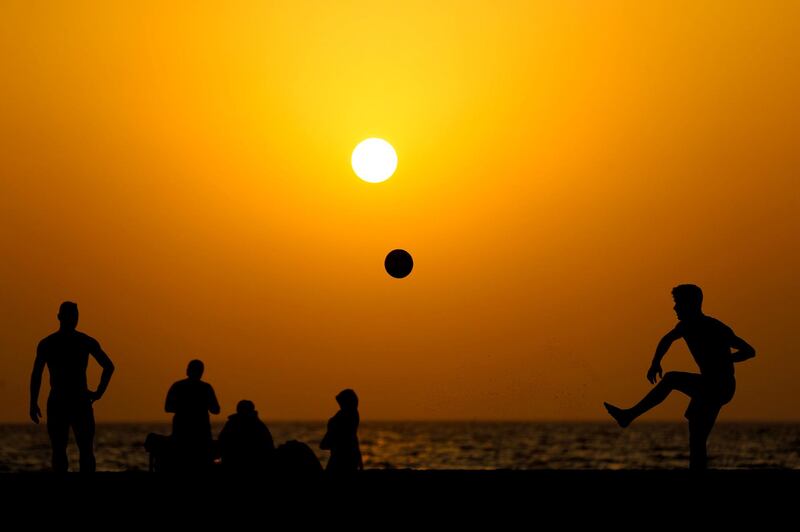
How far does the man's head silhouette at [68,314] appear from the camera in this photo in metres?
17.2

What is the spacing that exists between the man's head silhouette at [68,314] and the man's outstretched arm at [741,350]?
318 inches

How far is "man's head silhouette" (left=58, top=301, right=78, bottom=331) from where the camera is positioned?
17.2 meters

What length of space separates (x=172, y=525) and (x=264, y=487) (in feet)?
5.89

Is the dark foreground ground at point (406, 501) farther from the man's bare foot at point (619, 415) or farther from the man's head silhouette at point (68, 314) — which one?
the man's head silhouette at point (68, 314)

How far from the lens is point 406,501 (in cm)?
1348

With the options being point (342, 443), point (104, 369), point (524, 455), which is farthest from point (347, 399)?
point (524, 455)

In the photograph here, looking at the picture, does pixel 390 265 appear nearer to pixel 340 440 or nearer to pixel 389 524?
pixel 340 440

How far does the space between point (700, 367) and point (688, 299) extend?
0.80m

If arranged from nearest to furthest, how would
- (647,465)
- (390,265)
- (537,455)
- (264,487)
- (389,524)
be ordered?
(389,524), (264,487), (390,265), (647,465), (537,455)

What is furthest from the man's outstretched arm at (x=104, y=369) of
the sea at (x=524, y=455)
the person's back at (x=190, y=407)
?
the sea at (x=524, y=455)

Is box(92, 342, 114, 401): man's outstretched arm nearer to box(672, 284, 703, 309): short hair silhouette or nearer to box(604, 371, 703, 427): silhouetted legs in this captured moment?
box(604, 371, 703, 427): silhouetted legs

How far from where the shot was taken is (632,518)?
1257 cm

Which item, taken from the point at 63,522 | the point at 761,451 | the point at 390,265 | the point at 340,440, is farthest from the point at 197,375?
the point at 761,451

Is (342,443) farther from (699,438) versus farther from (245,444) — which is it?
(699,438)
